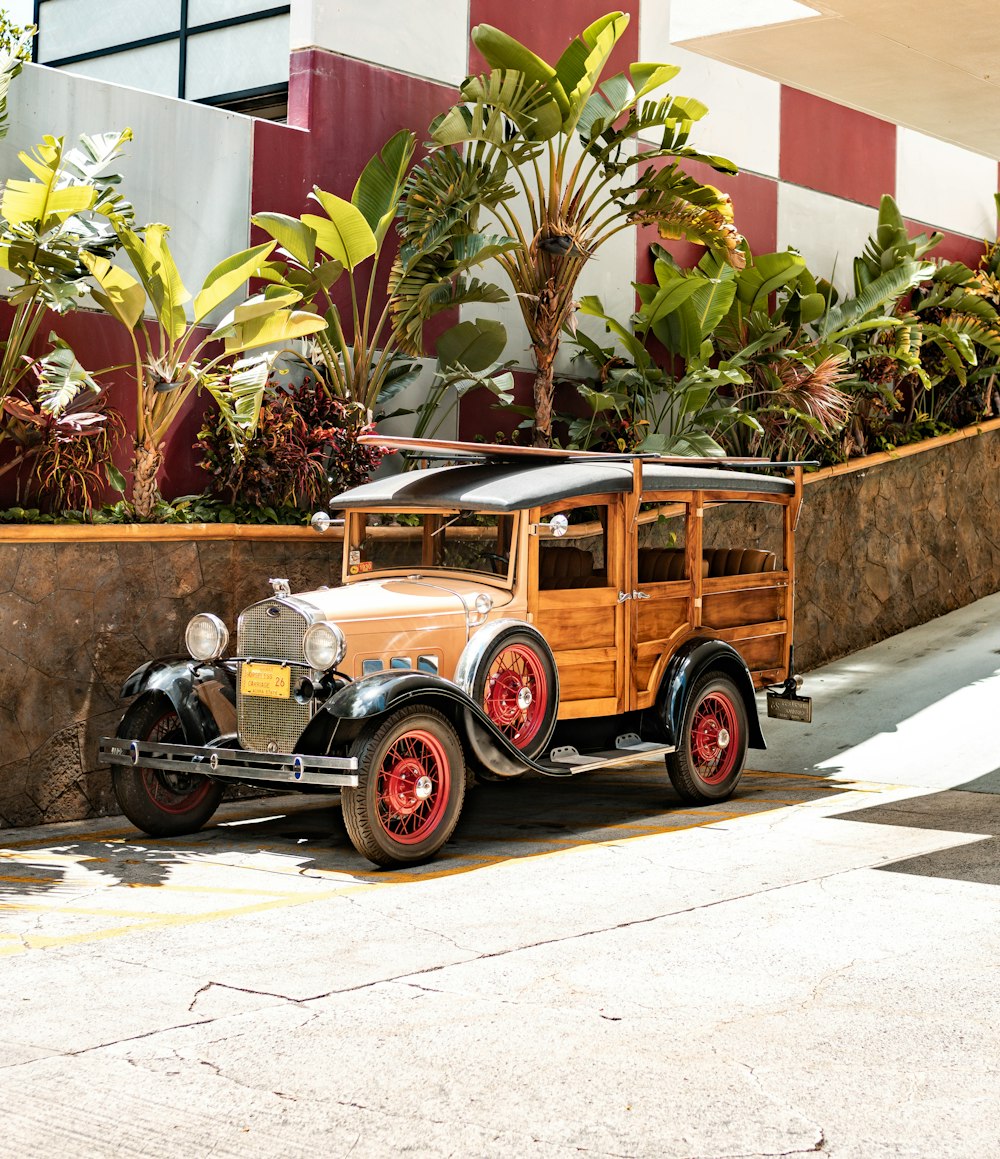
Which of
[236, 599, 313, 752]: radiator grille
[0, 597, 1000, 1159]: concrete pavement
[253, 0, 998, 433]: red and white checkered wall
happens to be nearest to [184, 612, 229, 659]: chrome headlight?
[236, 599, 313, 752]: radiator grille

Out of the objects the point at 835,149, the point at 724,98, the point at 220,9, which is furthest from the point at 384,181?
the point at 835,149

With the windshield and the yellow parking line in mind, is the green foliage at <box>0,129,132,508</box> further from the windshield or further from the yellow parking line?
the yellow parking line

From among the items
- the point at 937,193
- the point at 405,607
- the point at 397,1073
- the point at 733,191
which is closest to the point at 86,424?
the point at 405,607

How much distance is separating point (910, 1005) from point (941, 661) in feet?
30.6

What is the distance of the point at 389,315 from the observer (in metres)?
12.0

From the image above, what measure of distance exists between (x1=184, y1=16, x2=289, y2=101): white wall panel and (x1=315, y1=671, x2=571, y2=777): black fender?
732 cm

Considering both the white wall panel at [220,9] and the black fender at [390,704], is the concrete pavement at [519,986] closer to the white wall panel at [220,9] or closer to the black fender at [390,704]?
the black fender at [390,704]

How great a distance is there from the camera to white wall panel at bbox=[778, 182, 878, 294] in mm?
16281

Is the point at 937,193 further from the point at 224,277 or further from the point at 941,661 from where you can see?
the point at 224,277

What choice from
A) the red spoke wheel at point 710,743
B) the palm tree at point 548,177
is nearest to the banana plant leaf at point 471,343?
the palm tree at point 548,177

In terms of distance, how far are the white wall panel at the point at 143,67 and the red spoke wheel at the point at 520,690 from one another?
8.46 m

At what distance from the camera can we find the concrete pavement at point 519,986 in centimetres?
426

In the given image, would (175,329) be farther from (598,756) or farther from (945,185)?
(945,185)

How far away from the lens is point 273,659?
26.7ft
